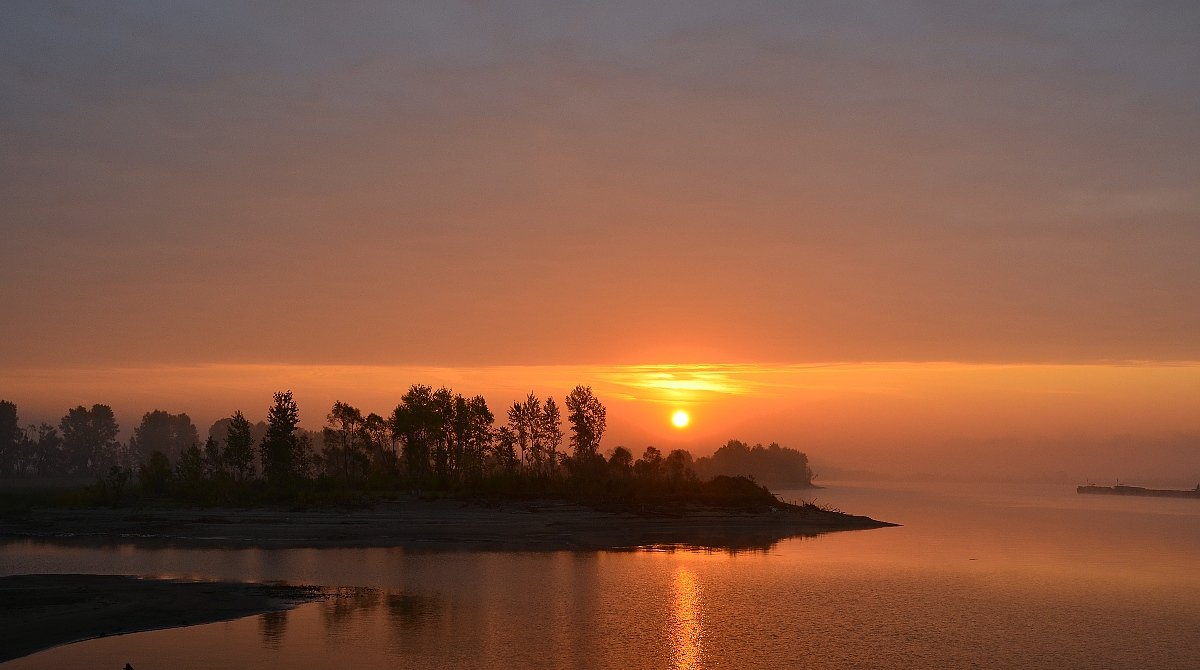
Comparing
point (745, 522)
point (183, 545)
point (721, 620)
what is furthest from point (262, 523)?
point (721, 620)

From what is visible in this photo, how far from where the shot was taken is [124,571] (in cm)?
6769

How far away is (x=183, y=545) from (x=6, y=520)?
39926 mm

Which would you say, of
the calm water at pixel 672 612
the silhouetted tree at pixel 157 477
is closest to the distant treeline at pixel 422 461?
the silhouetted tree at pixel 157 477

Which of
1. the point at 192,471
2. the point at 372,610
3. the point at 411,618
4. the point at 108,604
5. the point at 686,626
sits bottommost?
the point at 686,626

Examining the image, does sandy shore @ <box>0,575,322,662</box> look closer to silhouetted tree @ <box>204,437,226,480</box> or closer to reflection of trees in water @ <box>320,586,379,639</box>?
reflection of trees in water @ <box>320,586,379,639</box>

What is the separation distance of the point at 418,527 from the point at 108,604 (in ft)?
193

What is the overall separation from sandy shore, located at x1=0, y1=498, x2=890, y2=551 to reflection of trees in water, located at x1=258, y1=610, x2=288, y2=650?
140ft

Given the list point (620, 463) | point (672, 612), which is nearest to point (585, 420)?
point (620, 463)

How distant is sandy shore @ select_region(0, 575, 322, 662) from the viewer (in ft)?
141

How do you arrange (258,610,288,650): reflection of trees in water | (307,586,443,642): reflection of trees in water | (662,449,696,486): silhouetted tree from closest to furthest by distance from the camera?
(258,610,288,650): reflection of trees in water < (307,586,443,642): reflection of trees in water < (662,449,696,486): silhouetted tree

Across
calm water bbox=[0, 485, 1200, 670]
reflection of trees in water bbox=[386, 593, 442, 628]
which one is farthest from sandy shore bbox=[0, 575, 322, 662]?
reflection of trees in water bbox=[386, 593, 442, 628]

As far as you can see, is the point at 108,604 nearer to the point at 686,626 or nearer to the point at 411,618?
the point at 411,618

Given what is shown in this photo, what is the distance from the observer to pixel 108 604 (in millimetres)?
50156

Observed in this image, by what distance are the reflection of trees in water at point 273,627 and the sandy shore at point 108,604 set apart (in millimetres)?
1300
